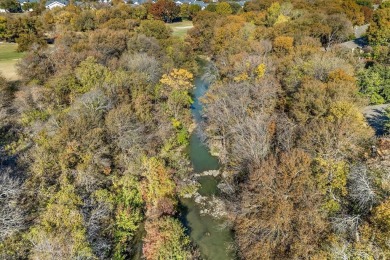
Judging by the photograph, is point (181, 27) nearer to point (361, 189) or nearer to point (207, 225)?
point (207, 225)

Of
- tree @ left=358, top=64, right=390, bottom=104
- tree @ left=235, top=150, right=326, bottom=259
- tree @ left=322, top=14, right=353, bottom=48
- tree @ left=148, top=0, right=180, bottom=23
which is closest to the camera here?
tree @ left=235, top=150, right=326, bottom=259

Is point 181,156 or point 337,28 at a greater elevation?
point 337,28

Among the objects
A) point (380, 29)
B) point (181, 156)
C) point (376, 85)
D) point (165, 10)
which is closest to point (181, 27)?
point (165, 10)

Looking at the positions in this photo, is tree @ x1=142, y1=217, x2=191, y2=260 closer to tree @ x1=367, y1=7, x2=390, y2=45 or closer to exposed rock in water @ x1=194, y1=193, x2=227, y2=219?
exposed rock in water @ x1=194, y1=193, x2=227, y2=219

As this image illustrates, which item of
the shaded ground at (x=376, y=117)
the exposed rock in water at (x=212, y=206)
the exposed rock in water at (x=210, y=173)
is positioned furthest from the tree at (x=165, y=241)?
the shaded ground at (x=376, y=117)

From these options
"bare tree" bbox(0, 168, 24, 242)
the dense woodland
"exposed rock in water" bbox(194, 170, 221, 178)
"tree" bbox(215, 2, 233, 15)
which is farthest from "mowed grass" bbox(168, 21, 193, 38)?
"bare tree" bbox(0, 168, 24, 242)

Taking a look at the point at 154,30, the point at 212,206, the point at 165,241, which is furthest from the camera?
the point at 154,30

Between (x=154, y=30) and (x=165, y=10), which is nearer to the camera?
(x=154, y=30)

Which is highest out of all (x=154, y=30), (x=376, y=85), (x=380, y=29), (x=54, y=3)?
(x=54, y=3)
